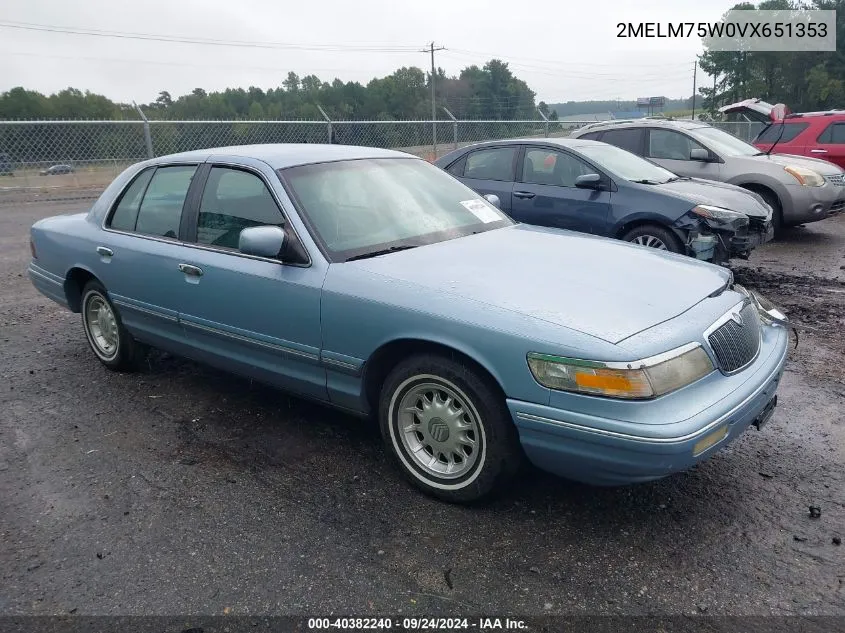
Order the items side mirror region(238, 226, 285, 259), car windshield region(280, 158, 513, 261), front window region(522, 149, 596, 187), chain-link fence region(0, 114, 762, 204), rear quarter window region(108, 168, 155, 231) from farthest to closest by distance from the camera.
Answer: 1. chain-link fence region(0, 114, 762, 204)
2. front window region(522, 149, 596, 187)
3. rear quarter window region(108, 168, 155, 231)
4. car windshield region(280, 158, 513, 261)
5. side mirror region(238, 226, 285, 259)

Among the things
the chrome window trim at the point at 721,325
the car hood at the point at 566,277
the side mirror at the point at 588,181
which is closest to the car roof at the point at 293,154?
the car hood at the point at 566,277

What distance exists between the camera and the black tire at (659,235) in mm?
6379

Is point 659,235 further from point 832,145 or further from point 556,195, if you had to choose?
point 832,145

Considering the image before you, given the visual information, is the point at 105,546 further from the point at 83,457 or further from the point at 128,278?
the point at 128,278

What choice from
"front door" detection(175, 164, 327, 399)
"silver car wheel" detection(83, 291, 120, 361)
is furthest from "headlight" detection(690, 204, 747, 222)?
"silver car wheel" detection(83, 291, 120, 361)

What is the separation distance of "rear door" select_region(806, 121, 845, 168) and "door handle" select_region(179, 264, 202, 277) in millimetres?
11971

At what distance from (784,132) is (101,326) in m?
12.4

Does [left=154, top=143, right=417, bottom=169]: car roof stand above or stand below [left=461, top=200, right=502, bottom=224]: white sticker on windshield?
above

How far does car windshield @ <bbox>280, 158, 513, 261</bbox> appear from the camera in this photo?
11.3ft

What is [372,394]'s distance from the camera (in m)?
3.22

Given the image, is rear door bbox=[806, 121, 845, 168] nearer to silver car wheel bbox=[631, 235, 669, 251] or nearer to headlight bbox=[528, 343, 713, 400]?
silver car wheel bbox=[631, 235, 669, 251]

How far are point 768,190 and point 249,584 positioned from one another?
29.1ft

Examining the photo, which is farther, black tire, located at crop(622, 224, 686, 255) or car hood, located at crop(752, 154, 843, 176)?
car hood, located at crop(752, 154, 843, 176)

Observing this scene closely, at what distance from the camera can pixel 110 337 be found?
479cm
